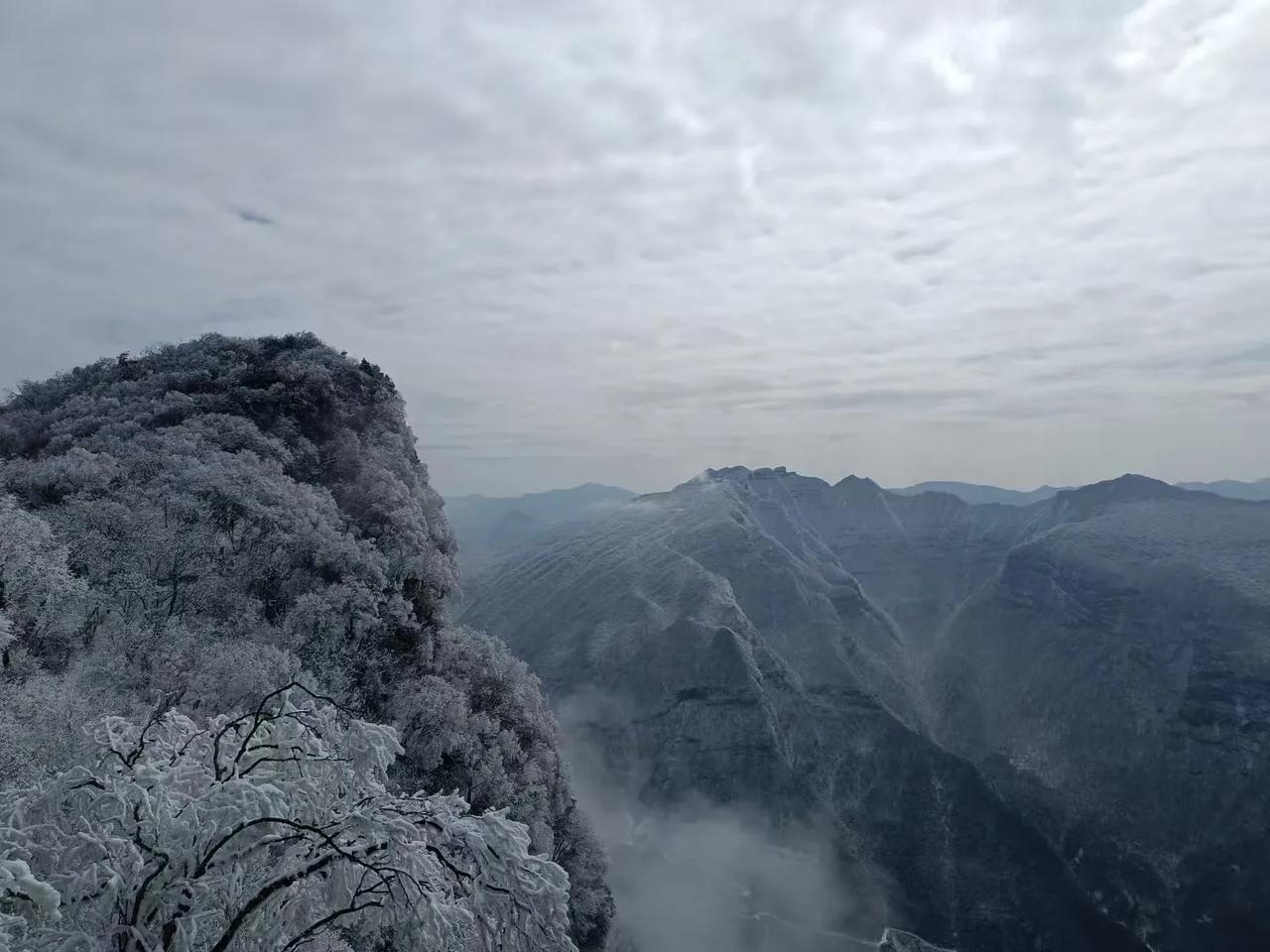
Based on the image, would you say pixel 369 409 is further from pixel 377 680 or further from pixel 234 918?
pixel 234 918

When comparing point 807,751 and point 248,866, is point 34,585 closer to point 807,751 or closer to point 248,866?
point 248,866

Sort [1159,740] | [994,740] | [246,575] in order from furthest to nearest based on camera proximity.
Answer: [994,740] < [1159,740] < [246,575]

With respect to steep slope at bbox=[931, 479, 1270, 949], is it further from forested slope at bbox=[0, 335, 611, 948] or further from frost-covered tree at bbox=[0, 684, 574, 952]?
frost-covered tree at bbox=[0, 684, 574, 952]

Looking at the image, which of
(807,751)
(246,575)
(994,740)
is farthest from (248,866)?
(994,740)

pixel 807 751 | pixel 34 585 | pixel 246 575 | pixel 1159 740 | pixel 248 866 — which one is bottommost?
pixel 807 751

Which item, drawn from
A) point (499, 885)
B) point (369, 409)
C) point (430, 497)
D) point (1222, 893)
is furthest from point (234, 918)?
point (1222, 893)

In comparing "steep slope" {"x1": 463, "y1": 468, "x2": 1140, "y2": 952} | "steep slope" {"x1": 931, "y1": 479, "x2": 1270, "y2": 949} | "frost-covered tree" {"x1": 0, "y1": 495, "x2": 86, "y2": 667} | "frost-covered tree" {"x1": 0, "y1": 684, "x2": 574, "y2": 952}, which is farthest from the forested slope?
"steep slope" {"x1": 931, "y1": 479, "x2": 1270, "y2": 949}
